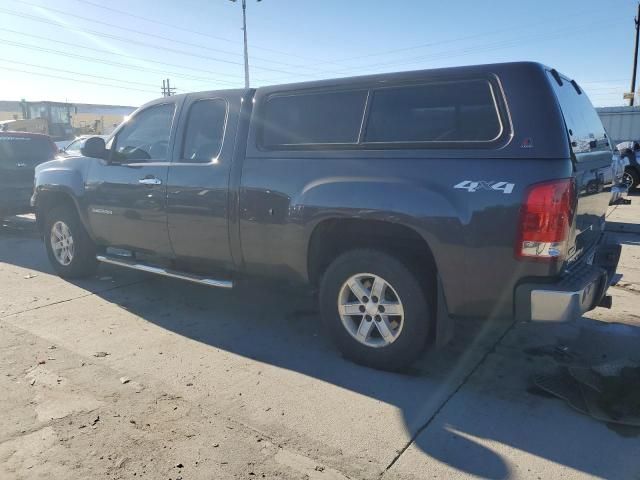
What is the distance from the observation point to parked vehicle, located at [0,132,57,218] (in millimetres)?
9594

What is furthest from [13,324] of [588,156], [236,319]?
[588,156]

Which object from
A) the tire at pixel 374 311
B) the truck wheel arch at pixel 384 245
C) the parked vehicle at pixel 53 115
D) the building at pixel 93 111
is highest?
the building at pixel 93 111

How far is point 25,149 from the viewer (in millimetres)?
10031

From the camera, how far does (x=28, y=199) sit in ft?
32.3

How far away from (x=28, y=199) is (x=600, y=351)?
987cm

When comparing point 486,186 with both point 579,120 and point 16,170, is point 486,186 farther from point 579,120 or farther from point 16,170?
point 16,170

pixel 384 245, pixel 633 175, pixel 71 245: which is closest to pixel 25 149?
pixel 71 245

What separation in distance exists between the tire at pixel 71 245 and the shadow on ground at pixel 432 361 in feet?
1.96

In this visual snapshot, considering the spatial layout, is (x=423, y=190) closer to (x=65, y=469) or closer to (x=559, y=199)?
(x=559, y=199)

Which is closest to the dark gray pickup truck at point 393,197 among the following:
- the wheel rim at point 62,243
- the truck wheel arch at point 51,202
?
the truck wheel arch at point 51,202

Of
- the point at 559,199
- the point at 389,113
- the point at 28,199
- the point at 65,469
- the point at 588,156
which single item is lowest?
the point at 65,469

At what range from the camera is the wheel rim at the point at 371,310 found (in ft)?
12.2

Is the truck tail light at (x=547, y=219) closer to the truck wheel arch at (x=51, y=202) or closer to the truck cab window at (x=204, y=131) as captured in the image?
the truck cab window at (x=204, y=131)

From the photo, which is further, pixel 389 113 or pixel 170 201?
pixel 170 201
